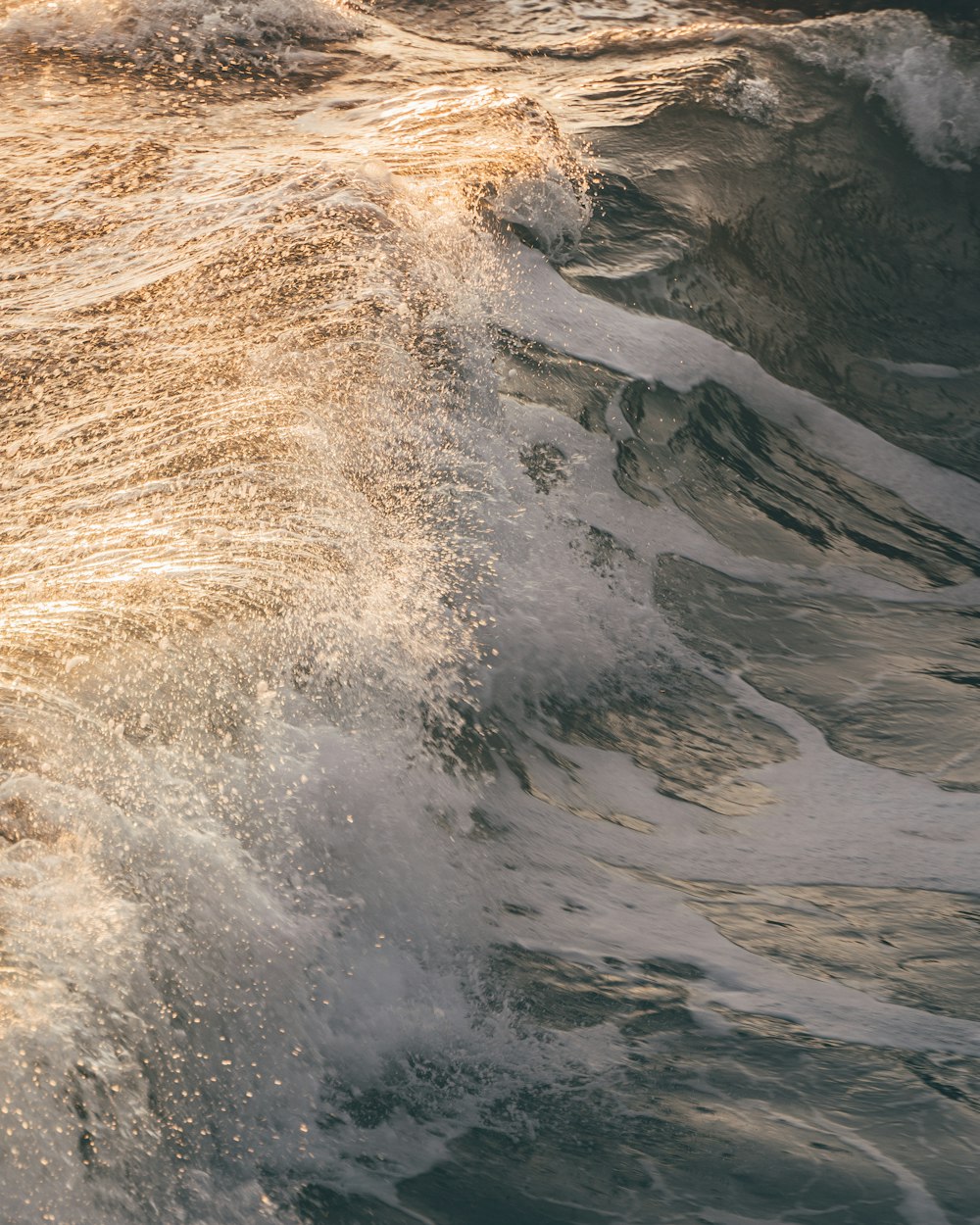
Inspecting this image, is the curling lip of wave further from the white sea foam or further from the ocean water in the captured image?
the white sea foam

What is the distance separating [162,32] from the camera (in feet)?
17.9

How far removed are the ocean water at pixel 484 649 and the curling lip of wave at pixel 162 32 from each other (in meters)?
0.08

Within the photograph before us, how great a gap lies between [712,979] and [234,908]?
3.28 feet

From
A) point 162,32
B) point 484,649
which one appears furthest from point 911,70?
point 484,649

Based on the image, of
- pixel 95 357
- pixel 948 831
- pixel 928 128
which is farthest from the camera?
pixel 928 128

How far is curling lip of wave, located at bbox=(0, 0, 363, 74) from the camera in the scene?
5328 millimetres

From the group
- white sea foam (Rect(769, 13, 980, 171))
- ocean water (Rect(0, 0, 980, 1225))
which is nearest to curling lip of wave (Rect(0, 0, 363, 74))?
ocean water (Rect(0, 0, 980, 1225))

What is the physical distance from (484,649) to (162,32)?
4077 mm

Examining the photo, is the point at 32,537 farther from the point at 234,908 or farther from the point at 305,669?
the point at 234,908

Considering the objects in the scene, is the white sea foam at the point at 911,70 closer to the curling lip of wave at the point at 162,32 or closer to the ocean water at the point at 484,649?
the ocean water at the point at 484,649

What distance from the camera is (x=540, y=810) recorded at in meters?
2.74

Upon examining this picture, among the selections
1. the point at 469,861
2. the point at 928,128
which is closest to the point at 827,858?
the point at 469,861

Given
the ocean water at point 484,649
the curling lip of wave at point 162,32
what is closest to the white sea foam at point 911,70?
the ocean water at point 484,649

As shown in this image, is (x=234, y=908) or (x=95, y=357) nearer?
(x=234, y=908)
